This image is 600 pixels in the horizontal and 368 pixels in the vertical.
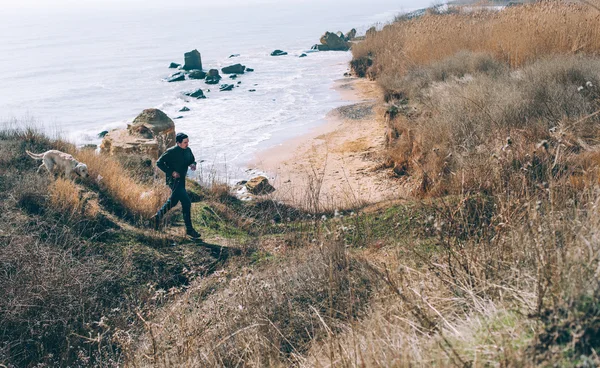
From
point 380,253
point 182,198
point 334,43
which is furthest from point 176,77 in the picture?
point 380,253

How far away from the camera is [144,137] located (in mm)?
14906

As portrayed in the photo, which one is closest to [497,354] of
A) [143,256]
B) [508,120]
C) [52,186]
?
[143,256]

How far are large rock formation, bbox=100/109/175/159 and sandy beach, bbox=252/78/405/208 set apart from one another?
3273 millimetres

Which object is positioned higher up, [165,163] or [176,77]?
[176,77]

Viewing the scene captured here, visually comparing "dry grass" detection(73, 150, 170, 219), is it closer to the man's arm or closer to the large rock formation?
the man's arm

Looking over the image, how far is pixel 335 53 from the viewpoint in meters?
47.4

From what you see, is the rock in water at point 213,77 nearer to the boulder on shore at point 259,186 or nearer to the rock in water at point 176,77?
the rock in water at point 176,77

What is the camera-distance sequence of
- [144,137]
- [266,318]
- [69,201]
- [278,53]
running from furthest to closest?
[278,53] < [144,137] < [69,201] < [266,318]

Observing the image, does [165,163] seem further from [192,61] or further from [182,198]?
[192,61]

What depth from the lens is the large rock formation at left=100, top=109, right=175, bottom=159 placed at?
1398 centimetres

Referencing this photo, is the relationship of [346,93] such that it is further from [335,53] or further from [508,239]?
[508,239]

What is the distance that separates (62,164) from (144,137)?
5.08 metres

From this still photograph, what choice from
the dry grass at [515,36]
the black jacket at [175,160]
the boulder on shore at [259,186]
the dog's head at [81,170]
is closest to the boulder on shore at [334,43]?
the dry grass at [515,36]

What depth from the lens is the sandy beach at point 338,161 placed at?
1230 cm
